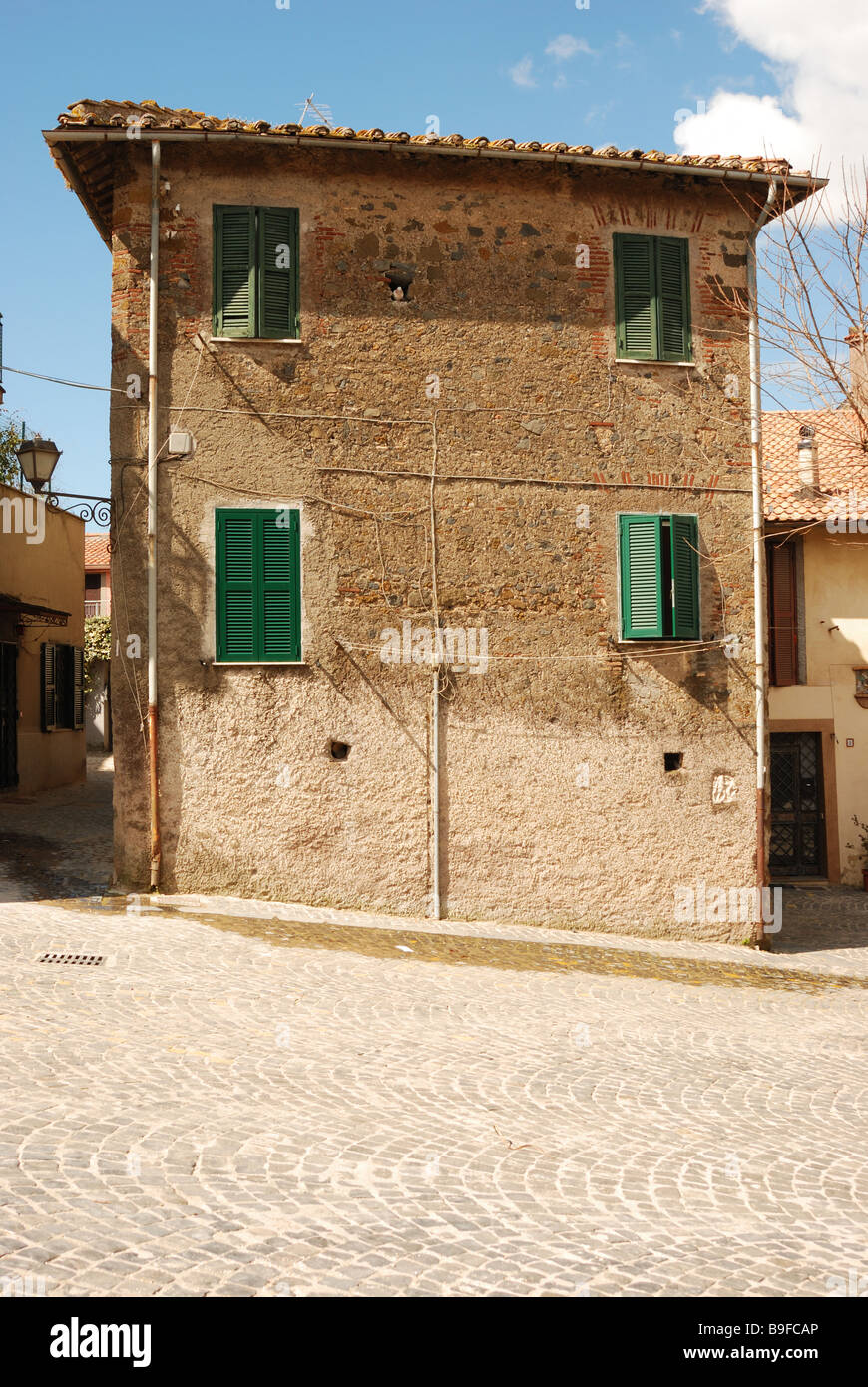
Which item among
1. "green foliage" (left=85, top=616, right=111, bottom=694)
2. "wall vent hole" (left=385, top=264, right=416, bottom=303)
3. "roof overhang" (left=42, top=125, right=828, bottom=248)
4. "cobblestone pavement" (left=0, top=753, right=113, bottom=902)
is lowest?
"cobblestone pavement" (left=0, top=753, right=113, bottom=902)

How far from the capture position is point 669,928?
40.7 ft

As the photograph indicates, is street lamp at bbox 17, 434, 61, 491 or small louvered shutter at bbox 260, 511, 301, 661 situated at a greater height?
street lamp at bbox 17, 434, 61, 491

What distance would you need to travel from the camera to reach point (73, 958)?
8898 millimetres

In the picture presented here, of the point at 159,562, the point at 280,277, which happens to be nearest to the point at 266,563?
the point at 159,562

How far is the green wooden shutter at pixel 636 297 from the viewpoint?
41.4ft

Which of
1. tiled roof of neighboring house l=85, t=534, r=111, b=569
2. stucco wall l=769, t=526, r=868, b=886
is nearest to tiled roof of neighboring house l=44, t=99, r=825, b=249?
stucco wall l=769, t=526, r=868, b=886

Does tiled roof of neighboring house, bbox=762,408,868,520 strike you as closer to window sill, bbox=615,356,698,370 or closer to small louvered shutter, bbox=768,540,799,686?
small louvered shutter, bbox=768,540,799,686

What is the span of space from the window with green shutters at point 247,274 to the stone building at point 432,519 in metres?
0.03

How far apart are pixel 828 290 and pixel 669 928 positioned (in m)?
6.86

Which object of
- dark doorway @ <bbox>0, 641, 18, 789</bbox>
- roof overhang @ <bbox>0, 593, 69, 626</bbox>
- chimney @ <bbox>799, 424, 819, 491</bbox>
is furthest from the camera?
chimney @ <bbox>799, 424, 819, 491</bbox>

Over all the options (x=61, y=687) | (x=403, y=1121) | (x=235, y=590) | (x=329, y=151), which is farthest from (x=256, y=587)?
(x=61, y=687)

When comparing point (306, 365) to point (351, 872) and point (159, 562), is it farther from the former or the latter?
point (351, 872)

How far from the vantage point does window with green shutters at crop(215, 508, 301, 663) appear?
1173 centimetres

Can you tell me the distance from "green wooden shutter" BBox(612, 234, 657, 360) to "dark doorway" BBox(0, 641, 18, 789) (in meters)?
10.8
